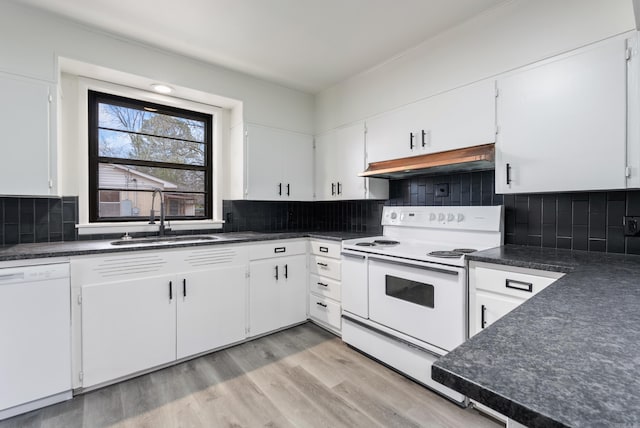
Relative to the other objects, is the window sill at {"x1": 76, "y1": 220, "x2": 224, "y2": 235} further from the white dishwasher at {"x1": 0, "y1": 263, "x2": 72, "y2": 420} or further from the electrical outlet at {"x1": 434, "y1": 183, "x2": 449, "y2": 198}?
the electrical outlet at {"x1": 434, "y1": 183, "x2": 449, "y2": 198}

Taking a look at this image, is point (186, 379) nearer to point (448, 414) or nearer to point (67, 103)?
point (448, 414)

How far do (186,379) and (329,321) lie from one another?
4.17ft

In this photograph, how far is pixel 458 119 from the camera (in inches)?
86.3

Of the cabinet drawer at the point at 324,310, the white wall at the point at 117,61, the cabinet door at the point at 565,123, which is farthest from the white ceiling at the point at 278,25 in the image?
the cabinet drawer at the point at 324,310

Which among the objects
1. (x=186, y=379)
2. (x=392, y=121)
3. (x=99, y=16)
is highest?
(x=99, y=16)

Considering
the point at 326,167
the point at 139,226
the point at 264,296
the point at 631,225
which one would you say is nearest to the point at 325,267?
the point at 264,296

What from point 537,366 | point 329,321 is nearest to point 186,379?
point 329,321

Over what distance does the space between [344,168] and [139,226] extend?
2024 millimetres

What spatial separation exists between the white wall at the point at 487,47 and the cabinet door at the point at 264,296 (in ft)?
5.63

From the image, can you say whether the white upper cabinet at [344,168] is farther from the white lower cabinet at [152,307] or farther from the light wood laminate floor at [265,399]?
the light wood laminate floor at [265,399]

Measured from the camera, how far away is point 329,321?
2.84 metres

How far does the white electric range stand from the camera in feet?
6.16

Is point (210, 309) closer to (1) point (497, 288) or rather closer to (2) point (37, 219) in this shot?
(2) point (37, 219)

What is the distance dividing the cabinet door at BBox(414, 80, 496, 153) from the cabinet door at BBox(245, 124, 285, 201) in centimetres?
150
